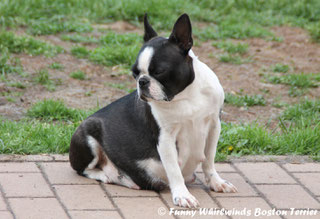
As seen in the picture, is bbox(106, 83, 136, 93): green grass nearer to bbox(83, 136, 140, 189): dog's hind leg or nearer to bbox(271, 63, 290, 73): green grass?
bbox(271, 63, 290, 73): green grass

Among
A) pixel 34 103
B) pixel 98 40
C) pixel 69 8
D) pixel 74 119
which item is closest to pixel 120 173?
pixel 74 119

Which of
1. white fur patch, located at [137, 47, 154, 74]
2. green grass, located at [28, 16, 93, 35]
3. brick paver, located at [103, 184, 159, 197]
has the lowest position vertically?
brick paver, located at [103, 184, 159, 197]

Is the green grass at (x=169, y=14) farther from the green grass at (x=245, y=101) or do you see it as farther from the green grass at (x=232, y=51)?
the green grass at (x=245, y=101)

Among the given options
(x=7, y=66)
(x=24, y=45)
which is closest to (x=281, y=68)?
(x=24, y=45)

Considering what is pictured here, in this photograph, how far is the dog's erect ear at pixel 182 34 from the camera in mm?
3852

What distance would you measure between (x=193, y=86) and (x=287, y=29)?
206 inches

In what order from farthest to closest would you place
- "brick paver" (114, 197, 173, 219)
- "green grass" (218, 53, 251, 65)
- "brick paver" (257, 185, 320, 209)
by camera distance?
1. "green grass" (218, 53, 251, 65)
2. "brick paver" (257, 185, 320, 209)
3. "brick paver" (114, 197, 173, 219)

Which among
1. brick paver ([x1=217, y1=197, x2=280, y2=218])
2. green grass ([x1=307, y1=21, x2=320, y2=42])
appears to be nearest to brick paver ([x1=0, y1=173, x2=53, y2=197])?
brick paver ([x1=217, y1=197, x2=280, y2=218])

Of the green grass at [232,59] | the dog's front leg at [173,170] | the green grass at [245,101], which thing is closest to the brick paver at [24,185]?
the dog's front leg at [173,170]

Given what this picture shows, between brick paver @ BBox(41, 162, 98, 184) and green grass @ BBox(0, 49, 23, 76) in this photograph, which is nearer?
brick paver @ BBox(41, 162, 98, 184)

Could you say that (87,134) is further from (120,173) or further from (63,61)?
(63,61)

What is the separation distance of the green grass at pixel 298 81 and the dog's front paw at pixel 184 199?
9.77 feet

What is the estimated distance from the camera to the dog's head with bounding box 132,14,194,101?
3.82 m

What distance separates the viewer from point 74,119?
568 centimetres
